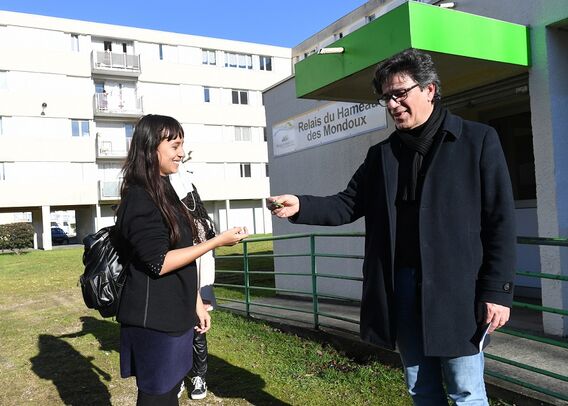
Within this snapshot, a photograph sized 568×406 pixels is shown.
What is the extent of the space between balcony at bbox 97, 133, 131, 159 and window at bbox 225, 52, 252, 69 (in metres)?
10.3

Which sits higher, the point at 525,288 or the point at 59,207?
the point at 59,207

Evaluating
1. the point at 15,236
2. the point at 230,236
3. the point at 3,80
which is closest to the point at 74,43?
the point at 3,80

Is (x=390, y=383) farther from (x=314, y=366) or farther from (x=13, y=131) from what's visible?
(x=13, y=131)

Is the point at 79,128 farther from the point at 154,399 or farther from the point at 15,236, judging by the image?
the point at 154,399

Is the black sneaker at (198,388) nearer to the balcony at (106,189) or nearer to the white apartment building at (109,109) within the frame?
the white apartment building at (109,109)

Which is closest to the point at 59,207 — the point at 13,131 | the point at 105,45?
the point at 13,131

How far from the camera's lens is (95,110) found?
34031 millimetres

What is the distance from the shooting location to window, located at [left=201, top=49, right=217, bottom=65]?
3850cm

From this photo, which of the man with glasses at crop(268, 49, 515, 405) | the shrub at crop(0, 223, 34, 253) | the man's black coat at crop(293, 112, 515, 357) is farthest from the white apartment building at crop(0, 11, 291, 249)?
the man's black coat at crop(293, 112, 515, 357)

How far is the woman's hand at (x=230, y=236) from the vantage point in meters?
2.41


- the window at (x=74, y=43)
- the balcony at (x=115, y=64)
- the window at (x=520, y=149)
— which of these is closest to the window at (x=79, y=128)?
the balcony at (x=115, y=64)

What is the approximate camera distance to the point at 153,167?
7.96 feet

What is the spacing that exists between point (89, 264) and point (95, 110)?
3414 cm

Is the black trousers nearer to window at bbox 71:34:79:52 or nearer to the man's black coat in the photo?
the man's black coat
